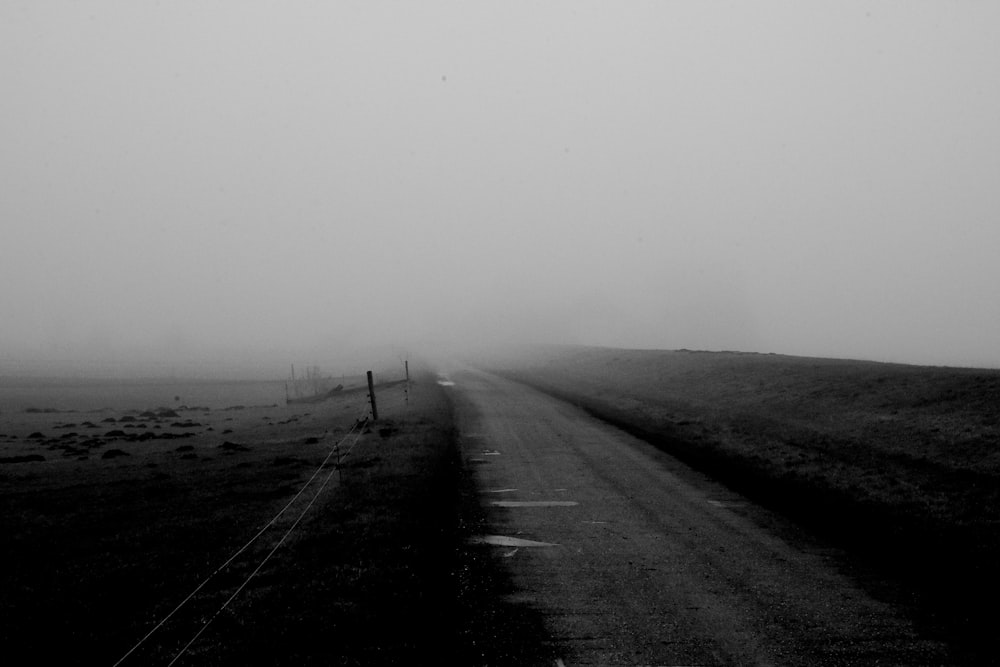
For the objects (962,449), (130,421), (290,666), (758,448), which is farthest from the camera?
(130,421)

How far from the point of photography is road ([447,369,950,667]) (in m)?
8.00

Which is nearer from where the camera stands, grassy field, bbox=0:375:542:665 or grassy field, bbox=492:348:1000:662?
grassy field, bbox=0:375:542:665

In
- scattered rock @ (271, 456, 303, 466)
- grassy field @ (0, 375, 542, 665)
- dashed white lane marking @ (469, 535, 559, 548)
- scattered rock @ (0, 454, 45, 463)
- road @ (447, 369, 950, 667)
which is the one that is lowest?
road @ (447, 369, 950, 667)

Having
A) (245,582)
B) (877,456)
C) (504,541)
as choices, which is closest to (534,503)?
(504,541)

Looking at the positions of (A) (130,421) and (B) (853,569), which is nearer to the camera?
(B) (853,569)

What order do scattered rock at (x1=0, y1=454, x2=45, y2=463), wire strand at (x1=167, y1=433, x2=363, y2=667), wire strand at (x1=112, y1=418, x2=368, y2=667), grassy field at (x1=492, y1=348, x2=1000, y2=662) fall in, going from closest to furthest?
wire strand at (x1=167, y1=433, x2=363, y2=667) → wire strand at (x1=112, y1=418, x2=368, y2=667) → grassy field at (x1=492, y1=348, x2=1000, y2=662) → scattered rock at (x1=0, y1=454, x2=45, y2=463)

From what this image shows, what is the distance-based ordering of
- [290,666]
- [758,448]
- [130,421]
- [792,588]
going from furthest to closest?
1. [130,421]
2. [758,448]
3. [792,588]
4. [290,666]

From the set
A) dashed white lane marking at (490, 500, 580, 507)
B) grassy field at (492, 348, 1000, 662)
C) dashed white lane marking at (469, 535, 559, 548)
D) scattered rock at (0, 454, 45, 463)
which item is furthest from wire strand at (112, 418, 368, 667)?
scattered rock at (0, 454, 45, 463)

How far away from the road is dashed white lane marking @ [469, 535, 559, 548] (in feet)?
0.14

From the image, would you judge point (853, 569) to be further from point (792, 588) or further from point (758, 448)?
point (758, 448)

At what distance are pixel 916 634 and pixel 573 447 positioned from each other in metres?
15.5

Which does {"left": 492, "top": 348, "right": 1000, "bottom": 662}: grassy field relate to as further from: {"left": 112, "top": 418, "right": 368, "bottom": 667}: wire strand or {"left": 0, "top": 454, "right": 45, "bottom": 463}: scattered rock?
{"left": 0, "top": 454, "right": 45, "bottom": 463}: scattered rock

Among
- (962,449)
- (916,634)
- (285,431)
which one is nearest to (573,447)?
(962,449)

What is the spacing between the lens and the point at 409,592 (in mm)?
10234
